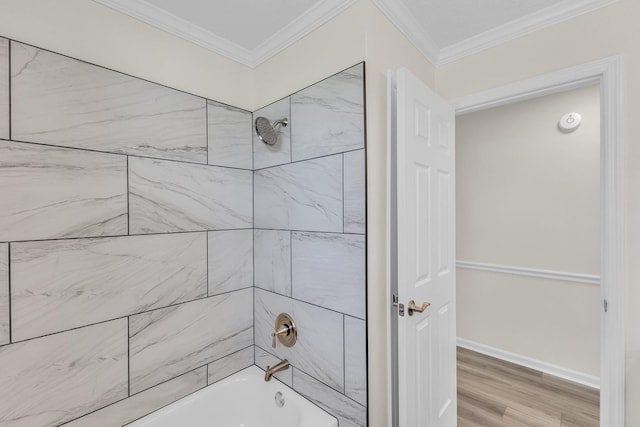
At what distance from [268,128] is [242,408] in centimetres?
163

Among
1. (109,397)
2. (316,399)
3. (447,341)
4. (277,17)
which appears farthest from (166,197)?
(447,341)

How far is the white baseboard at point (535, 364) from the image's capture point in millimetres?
2361

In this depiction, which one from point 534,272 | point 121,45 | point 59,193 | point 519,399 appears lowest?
point 519,399

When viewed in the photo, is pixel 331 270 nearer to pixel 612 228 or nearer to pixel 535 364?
pixel 612 228

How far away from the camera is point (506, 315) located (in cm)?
278

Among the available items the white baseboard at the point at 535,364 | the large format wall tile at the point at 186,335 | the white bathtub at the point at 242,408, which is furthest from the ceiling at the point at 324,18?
the white baseboard at the point at 535,364

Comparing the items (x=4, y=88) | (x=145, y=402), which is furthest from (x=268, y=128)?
(x=145, y=402)

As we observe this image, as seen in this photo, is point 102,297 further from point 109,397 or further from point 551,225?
point 551,225

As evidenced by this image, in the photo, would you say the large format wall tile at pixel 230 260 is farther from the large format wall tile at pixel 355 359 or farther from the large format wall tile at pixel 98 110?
the large format wall tile at pixel 355 359

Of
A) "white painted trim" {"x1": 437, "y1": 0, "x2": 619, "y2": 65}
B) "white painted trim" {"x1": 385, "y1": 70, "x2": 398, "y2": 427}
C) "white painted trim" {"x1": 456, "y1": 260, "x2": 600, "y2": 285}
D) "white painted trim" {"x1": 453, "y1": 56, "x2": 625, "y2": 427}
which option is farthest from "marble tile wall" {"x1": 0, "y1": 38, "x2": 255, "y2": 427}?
"white painted trim" {"x1": 456, "y1": 260, "x2": 600, "y2": 285}

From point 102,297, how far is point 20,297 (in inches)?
10.3

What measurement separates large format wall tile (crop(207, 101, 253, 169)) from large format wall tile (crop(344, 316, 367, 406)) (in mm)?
1113

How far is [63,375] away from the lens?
1.23 m

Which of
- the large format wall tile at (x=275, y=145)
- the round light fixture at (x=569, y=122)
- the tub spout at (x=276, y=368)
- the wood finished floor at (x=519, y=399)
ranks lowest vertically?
the wood finished floor at (x=519, y=399)
